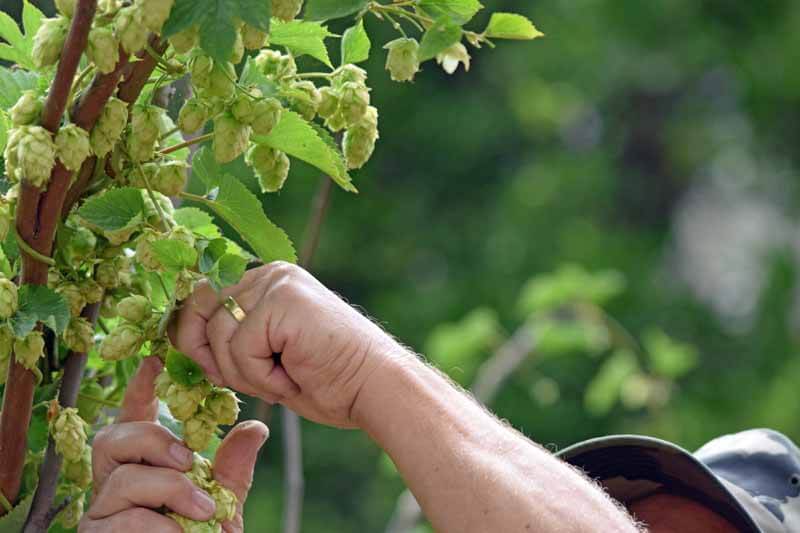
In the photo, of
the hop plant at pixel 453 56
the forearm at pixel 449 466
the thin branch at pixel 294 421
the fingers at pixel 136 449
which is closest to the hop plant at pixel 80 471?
the fingers at pixel 136 449

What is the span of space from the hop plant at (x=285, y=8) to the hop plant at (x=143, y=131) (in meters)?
0.12

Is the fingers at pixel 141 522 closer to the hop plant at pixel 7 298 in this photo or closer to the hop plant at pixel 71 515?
the hop plant at pixel 71 515

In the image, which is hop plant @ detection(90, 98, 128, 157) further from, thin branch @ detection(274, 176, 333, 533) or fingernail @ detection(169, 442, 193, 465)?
thin branch @ detection(274, 176, 333, 533)

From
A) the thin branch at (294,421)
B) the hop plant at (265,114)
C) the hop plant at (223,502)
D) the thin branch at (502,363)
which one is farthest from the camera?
the thin branch at (502,363)

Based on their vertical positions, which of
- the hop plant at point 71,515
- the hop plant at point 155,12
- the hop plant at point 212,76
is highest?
the hop plant at point 155,12

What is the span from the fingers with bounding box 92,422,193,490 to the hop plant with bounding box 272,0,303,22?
36 cm

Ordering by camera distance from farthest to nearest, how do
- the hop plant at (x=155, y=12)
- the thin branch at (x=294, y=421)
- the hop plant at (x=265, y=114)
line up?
the thin branch at (x=294, y=421), the hop plant at (x=265, y=114), the hop plant at (x=155, y=12)

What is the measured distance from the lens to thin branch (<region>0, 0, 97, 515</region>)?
913 millimetres

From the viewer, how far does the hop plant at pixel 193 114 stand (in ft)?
3.14

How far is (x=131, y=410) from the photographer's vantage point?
1.13m

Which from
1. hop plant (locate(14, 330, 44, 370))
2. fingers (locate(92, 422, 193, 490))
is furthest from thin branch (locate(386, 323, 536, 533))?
hop plant (locate(14, 330, 44, 370))

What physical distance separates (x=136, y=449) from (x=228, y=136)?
28cm

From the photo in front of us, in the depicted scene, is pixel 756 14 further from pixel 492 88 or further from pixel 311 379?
pixel 311 379

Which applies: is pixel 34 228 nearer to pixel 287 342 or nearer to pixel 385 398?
pixel 287 342
